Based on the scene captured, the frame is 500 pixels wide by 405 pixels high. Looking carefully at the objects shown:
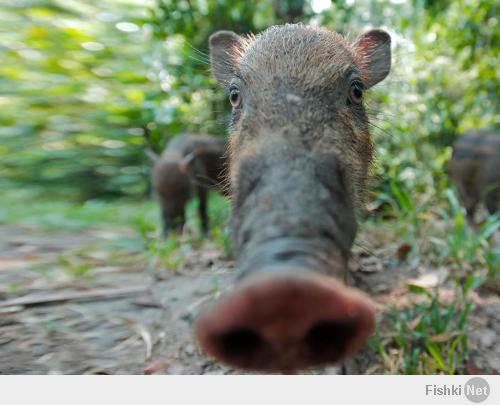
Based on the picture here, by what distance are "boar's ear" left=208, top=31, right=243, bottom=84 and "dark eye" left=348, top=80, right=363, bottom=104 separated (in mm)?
706

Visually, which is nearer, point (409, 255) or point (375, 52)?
point (375, 52)

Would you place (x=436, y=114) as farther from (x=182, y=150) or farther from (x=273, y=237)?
(x=273, y=237)

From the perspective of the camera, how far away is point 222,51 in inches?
93.2

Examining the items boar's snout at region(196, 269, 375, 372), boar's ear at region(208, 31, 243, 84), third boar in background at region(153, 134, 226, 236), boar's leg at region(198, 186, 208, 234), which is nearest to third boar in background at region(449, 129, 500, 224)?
third boar in background at region(153, 134, 226, 236)

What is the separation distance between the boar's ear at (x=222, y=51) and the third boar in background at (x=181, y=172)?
2033 mm

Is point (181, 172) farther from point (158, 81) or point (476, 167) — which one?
point (476, 167)

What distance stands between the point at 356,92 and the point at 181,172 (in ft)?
9.69

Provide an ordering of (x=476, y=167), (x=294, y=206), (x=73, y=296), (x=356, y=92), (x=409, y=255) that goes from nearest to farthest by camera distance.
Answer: (x=294, y=206), (x=356, y=92), (x=73, y=296), (x=409, y=255), (x=476, y=167)

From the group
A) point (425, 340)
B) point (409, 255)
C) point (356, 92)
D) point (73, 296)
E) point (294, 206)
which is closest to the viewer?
point (294, 206)

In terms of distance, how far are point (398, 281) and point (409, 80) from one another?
217 cm

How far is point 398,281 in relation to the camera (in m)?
2.56

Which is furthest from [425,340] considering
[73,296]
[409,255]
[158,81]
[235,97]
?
[158,81]

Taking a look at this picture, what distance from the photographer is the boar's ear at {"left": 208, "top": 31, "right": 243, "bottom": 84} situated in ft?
7.48

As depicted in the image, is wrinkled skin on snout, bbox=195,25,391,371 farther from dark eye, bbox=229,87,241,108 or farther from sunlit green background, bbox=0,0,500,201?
sunlit green background, bbox=0,0,500,201
